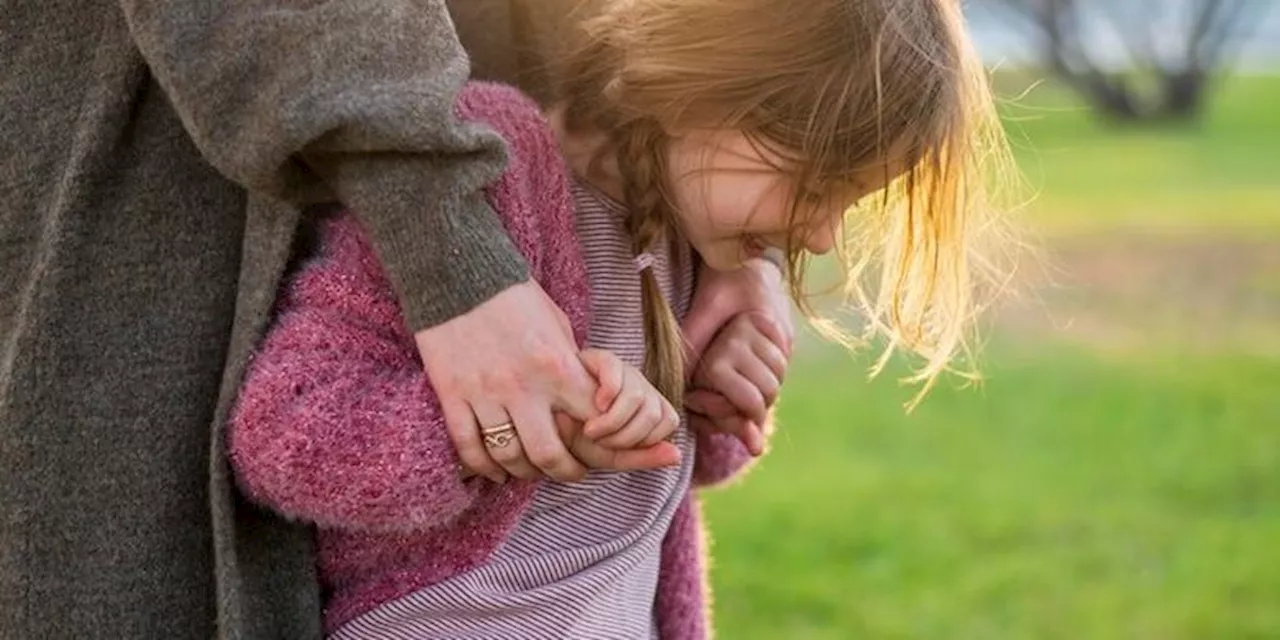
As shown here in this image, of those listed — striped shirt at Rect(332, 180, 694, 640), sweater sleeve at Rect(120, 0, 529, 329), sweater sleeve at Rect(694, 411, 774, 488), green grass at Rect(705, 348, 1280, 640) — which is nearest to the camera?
sweater sleeve at Rect(120, 0, 529, 329)

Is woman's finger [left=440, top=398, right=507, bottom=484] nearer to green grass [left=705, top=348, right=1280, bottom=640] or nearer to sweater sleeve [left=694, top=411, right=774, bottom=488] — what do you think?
sweater sleeve [left=694, top=411, right=774, bottom=488]

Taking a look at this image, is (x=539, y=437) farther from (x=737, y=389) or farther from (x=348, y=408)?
(x=737, y=389)

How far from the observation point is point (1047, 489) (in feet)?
19.3

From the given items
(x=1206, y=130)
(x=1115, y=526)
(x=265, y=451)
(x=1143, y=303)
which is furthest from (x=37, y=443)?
(x=1206, y=130)

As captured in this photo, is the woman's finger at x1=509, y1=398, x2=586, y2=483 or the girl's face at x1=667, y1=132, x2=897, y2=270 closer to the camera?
the woman's finger at x1=509, y1=398, x2=586, y2=483

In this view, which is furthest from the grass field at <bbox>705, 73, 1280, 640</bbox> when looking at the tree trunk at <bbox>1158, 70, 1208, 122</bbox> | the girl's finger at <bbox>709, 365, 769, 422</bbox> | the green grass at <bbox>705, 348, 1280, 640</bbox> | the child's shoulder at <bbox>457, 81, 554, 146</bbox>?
Answer: the tree trunk at <bbox>1158, 70, 1208, 122</bbox>

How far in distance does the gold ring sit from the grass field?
1.38m

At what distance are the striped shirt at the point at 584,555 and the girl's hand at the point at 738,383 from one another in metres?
0.09

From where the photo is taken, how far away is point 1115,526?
555cm

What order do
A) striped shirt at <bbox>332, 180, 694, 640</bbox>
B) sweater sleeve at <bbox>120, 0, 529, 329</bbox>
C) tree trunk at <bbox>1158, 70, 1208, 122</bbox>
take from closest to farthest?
sweater sleeve at <bbox>120, 0, 529, 329</bbox> → striped shirt at <bbox>332, 180, 694, 640</bbox> → tree trunk at <bbox>1158, 70, 1208, 122</bbox>

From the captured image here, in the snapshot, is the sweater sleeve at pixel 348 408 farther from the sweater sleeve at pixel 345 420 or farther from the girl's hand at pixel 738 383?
the girl's hand at pixel 738 383

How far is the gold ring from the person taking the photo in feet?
5.18

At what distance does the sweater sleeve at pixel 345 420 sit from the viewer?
5.15 feet

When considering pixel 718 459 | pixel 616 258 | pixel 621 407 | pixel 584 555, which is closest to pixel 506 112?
pixel 616 258
